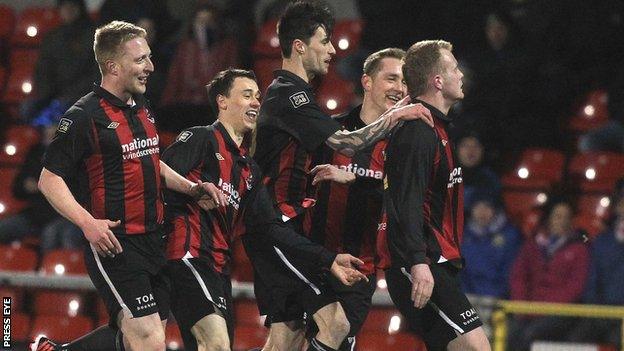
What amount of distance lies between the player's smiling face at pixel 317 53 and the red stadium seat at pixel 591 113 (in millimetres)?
4727

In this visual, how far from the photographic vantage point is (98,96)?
692 cm

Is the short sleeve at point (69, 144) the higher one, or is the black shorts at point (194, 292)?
the short sleeve at point (69, 144)

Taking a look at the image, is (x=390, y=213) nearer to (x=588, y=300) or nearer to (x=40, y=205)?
(x=588, y=300)

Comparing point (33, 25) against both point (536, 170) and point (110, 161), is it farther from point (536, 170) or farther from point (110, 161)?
point (110, 161)

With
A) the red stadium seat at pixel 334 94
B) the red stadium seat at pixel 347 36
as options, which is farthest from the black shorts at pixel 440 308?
the red stadium seat at pixel 347 36

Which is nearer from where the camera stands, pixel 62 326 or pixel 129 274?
pixel 129 274

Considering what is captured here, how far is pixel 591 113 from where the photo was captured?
11.7 meters

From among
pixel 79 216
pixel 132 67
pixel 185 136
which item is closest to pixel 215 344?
pixel 79 216

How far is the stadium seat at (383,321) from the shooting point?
10023 mm

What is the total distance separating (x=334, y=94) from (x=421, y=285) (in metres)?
6.44

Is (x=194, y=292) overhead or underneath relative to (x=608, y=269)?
overhead

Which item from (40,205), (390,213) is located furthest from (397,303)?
(40,205)

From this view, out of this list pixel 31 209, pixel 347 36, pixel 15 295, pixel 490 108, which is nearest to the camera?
pixel 15 295

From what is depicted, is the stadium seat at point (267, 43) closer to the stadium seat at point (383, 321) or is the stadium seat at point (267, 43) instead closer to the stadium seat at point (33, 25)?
the stadium seat at point (33, 25)
